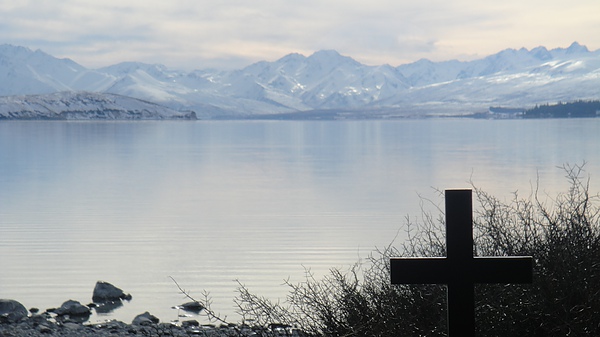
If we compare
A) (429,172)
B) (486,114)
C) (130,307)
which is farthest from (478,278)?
(486,114)

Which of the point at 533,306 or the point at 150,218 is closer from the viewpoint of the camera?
the point at 533,306

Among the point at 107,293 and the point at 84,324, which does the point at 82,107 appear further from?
the point at 84,324

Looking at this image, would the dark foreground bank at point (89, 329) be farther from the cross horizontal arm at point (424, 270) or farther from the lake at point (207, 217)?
the cross horizontal arm at point (424, 270)

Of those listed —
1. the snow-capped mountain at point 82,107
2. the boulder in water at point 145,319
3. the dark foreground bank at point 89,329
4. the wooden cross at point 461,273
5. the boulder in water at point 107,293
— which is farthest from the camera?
the snow-capped mountain at point 82,107

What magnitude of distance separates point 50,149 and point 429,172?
89.6ft

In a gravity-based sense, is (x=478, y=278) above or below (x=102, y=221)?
above

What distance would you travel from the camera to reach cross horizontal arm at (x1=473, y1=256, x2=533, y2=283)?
339cm

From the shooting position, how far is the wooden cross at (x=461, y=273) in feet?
11.0

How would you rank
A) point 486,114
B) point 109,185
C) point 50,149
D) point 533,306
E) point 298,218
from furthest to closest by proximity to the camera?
point 486,114, point 50,149, point 109,185, point 298,218, point 533,306

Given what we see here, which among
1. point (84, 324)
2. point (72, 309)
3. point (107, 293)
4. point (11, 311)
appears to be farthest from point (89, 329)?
point (107, 293)

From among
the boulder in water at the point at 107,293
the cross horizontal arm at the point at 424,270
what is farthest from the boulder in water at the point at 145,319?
the cross horizontal arm at the point at 424,270

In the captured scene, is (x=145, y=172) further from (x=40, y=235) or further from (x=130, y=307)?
(x=130, y=307)

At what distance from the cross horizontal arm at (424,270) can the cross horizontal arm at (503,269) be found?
5.5 inches

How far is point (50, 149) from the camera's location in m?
46.9
